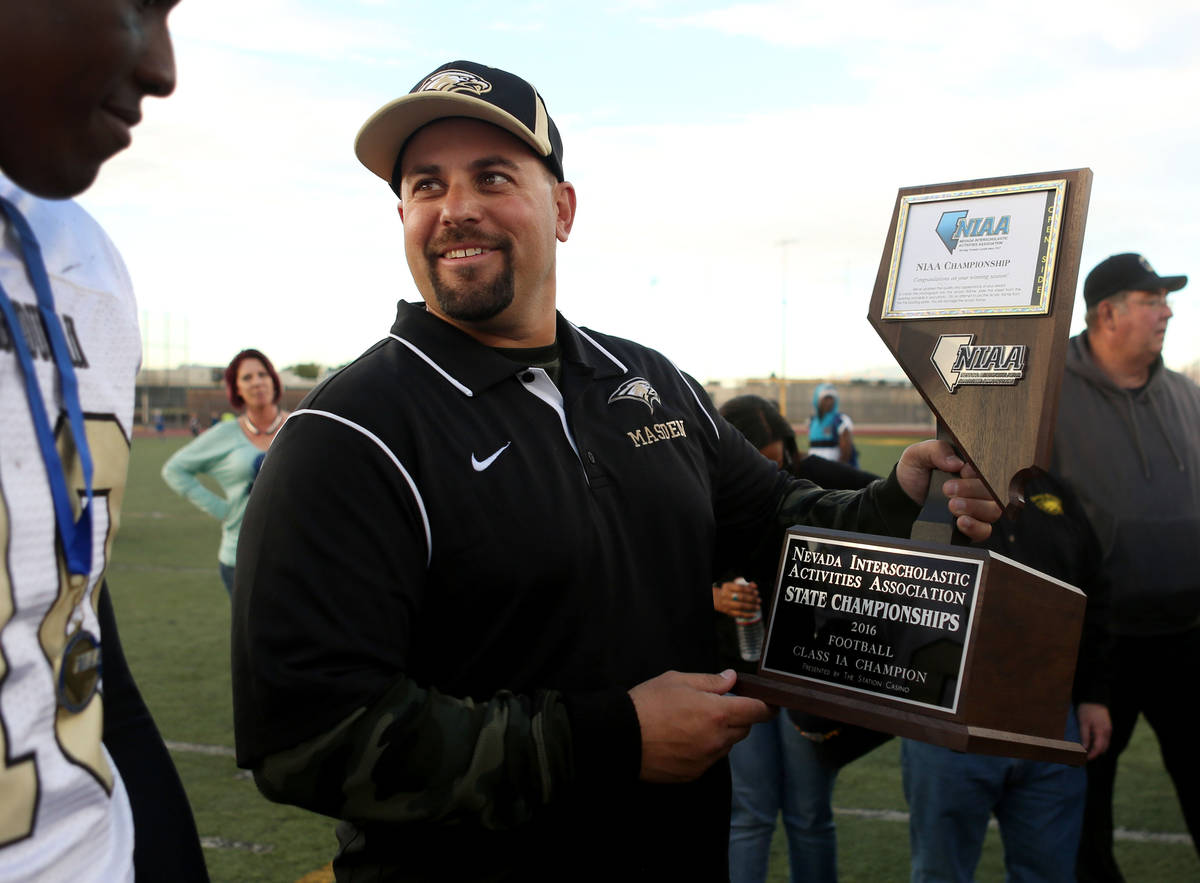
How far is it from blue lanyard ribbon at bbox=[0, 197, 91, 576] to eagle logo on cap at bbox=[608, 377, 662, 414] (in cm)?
111

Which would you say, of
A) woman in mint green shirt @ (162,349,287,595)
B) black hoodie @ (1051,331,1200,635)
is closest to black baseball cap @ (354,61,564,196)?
black hoodie @ (1051,331,1200,635)

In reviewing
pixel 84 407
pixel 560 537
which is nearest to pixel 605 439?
pixel 560 537

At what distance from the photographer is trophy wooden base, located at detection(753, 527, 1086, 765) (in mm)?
1669

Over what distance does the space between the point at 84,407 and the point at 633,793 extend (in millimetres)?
1134

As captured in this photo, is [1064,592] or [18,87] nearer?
[18,87]

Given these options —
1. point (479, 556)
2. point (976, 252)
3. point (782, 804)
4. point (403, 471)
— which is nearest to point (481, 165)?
point (403, 471)

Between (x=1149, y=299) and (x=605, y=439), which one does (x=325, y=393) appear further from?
(x=1149, y=299)

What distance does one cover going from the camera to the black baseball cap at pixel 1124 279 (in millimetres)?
3396

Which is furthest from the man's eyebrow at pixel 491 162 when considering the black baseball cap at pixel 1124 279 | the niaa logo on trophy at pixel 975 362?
the black baseball cap at pixel 1124 279

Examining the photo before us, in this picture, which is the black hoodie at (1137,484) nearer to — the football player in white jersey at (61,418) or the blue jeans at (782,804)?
the blue jeans at (782,804)

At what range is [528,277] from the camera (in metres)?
1.91

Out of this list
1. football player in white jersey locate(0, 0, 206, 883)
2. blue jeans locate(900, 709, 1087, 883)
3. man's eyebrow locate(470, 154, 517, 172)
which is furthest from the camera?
blue jeans locate(900, 709, 1087, 883)

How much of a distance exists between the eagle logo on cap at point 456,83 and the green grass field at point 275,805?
2929 mm

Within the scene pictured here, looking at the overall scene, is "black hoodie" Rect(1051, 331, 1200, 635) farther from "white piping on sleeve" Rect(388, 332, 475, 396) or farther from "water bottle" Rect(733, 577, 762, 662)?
"white piping on sleeve" Rect(388, 332, 475, 396)
